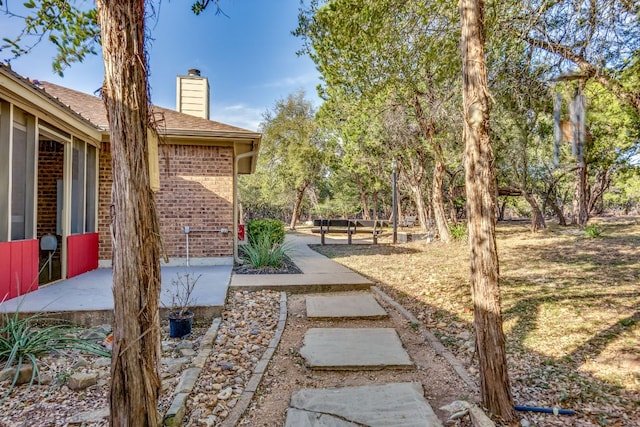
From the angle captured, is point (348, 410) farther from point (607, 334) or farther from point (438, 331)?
point (607, 334)

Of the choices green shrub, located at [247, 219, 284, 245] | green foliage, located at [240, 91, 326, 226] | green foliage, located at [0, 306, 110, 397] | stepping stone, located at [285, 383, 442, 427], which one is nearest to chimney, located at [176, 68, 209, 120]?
green shrub, located at [247, 219, 284, 245]

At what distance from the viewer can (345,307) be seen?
15.7ft

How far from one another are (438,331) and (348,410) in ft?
7.29

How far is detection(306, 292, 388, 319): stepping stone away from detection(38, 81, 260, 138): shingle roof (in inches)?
151

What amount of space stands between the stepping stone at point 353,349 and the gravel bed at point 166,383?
0.53m

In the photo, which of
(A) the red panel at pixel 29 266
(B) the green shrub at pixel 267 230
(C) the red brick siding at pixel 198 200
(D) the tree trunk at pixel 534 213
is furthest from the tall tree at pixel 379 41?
(D) the tree trunk at pixel 534 213

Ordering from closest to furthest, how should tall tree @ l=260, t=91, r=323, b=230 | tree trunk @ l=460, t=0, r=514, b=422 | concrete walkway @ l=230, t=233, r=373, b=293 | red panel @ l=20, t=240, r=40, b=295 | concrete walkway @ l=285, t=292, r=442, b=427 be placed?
concrete walkway @ l=285, t=292, r=442, b=427
tree trunk @ l=460, t=0, r=514, b=422
red panel @ l=20, t=240, r=40, b=295
concrete walkway @ l=230, t=233, r=373, b=293
tall tree @ l=260, t=91, r=323, b=230

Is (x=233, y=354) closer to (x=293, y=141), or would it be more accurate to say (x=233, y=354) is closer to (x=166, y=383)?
(x=166, y=383)

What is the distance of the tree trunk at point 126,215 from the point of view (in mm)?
1865

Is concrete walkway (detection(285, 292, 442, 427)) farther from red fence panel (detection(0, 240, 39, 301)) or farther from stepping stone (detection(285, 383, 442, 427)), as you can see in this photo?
red fence panel (detection(0, 240, 39, 301))

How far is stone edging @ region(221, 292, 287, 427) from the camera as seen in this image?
245cm

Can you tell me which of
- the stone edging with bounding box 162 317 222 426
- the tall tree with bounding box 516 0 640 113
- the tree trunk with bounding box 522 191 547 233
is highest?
the tall tree with bounding box 516 0 640 113

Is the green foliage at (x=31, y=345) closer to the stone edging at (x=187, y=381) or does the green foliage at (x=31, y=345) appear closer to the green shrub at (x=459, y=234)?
the stone edging at (x=187, y=381)

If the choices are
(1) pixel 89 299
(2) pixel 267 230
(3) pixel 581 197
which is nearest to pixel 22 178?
(1) pixel 89 299
